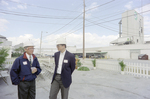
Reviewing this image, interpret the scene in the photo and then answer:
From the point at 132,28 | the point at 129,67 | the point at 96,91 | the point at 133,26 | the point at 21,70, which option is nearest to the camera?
the point at 21,70

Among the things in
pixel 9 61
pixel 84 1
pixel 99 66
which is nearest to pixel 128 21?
pixel 84 1

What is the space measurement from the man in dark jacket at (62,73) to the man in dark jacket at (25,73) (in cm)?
51

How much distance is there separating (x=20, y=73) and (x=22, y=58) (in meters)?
0.33

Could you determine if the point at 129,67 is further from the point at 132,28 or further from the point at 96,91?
the point at 132,28

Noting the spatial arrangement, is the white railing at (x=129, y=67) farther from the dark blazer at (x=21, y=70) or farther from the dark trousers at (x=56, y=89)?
the dark blazer at (x=21, y=70)

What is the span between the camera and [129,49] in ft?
120

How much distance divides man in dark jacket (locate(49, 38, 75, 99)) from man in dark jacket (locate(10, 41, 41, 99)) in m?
0.51

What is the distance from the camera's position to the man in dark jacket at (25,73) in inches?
86.1

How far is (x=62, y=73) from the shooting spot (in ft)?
7.86

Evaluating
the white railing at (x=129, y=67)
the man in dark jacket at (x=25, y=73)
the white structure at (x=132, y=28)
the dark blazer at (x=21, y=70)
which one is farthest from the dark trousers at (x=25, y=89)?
the white structure at (x=132, y=28)

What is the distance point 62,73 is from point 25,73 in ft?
2.69

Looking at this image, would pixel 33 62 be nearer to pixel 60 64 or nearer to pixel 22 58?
pixel 22 58

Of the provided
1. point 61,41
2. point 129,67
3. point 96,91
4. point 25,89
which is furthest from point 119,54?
point 25,89

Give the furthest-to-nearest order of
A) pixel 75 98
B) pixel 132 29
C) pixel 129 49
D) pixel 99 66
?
pixel 132 29 < pixel 129 49 < pixel 99 66 < pixel 75 98
